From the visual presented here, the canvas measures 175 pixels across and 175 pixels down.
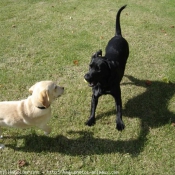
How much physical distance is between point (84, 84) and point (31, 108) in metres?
1.87

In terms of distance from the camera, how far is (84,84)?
4969 mm

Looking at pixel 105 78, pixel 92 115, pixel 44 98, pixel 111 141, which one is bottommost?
pixel 111 141

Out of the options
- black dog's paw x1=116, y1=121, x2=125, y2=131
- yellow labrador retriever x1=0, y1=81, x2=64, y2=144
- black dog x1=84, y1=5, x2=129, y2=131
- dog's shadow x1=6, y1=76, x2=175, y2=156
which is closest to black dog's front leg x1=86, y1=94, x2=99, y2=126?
black dog x1=84, y1=5, x2=129, y2=131

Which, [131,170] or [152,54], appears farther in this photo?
[152,54]

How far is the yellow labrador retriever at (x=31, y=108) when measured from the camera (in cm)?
315

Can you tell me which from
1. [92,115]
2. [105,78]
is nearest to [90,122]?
[92,115]

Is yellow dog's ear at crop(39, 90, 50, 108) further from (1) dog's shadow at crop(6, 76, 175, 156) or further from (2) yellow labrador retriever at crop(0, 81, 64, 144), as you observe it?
(1) dog's shadow at crop(6, 76, 175, 156)

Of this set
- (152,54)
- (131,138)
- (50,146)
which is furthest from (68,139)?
(152,54)

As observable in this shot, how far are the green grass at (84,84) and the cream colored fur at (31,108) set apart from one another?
54 centimetres

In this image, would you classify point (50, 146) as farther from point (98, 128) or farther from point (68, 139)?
point (98, 128)

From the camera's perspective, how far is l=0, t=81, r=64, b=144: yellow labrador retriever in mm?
3148

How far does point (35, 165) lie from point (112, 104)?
71.3 inches

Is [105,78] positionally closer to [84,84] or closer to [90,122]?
[90,122]

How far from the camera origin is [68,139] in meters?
3.77
